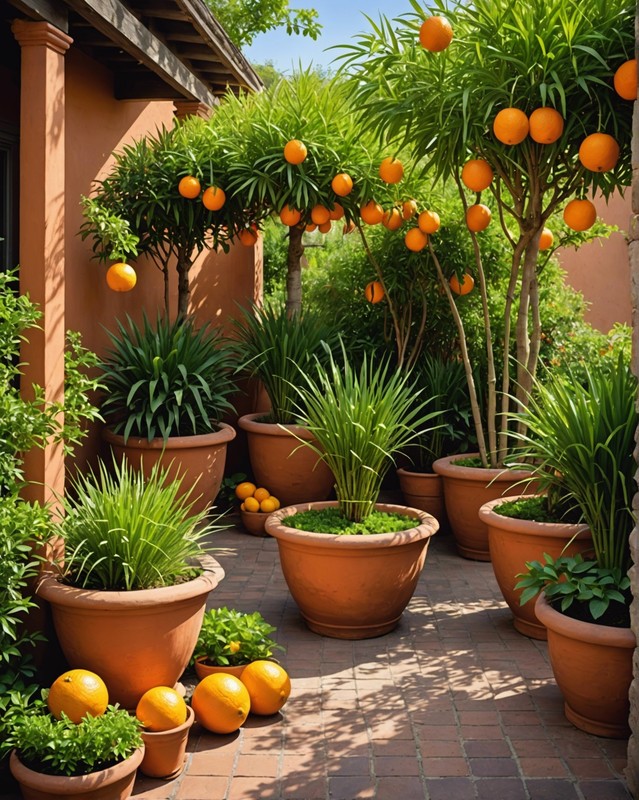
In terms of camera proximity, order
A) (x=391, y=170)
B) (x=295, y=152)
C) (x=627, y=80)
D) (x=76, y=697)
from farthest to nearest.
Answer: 1. (x=295, y=152)
2. (x=391, y=170)
3. (x=627, y=80)
4. (x=76, y=697)

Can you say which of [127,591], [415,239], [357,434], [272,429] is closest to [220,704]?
[127,591]

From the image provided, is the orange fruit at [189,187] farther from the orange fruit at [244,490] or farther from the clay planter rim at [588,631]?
the clay planter rim at [588,631]

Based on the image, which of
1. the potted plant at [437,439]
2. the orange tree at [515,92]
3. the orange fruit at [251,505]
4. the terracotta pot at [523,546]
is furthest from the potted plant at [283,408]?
the terracotta pot at [523,546]

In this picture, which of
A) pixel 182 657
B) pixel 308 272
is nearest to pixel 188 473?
pixel 182 657

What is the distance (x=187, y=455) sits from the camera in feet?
20.2

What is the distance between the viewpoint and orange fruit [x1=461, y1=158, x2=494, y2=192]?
5242 millimetres

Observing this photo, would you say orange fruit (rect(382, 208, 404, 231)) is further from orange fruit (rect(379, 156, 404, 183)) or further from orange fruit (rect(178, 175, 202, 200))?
orange fruit (rect(178, 175, 202, 200))

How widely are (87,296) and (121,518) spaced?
2.91m

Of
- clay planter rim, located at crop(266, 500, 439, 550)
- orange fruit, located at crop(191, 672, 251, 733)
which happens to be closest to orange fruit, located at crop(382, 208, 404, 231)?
clay planter rim, located at crop(266, 500, 439, 550)

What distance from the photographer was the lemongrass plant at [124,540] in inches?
142

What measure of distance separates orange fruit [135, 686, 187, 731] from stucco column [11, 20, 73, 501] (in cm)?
99

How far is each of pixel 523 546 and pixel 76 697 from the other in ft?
7.55

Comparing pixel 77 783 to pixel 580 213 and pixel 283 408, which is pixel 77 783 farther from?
pixel 283 408

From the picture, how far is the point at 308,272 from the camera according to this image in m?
9.46
